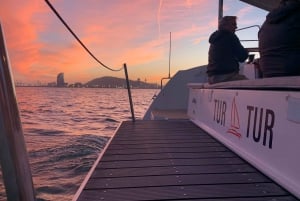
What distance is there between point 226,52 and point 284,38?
6.86 feet

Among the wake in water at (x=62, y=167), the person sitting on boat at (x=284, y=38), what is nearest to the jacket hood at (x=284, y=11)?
the person sitting on boat at (x=284, y=38)

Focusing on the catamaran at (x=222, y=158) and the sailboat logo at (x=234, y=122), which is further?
the sailboat logo at (x=234, y=122)

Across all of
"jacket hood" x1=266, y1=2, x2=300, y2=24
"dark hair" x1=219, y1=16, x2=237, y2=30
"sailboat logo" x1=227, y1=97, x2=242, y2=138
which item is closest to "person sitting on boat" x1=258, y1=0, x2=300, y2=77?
"jacket hood" x1=266, y1=2, x2=300, y2=24

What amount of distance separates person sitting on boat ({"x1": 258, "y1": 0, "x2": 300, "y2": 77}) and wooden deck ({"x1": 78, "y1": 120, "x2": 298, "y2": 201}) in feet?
3.36

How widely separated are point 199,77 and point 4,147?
10.1 meters

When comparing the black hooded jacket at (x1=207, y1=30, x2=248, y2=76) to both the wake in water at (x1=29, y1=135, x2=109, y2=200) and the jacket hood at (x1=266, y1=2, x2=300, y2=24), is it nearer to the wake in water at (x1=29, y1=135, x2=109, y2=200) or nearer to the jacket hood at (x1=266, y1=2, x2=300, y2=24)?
the jacket hood at (x1=266, y1=2, x2=300, y2=24)

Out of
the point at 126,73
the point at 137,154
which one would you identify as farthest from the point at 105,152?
the point at 126,73

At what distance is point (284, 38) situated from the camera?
118 inches

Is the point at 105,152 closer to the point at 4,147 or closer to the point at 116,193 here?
the point at 116,193

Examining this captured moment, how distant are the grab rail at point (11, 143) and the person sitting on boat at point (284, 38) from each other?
2.66 m

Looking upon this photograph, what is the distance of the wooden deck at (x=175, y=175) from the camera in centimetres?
236

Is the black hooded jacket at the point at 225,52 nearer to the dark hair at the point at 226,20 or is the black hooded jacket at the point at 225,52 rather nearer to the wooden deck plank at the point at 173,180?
the dark hair at the point at 226,20

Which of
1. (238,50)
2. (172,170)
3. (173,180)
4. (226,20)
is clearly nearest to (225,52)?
(238,50)

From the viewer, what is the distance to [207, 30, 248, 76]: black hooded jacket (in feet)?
16.6
